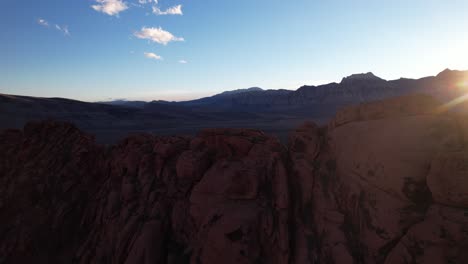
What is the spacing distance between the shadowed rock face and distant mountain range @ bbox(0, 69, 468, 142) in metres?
33.1

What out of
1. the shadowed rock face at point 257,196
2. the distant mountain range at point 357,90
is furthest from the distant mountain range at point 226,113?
the shadowed rock face at point 257,196

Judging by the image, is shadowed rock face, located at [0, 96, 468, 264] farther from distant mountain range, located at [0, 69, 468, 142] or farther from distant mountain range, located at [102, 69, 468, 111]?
distant mountain range, located at [102, 69, 468, 111]

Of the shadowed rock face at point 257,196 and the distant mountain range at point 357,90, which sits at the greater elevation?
the distant mountain range at point 357,90

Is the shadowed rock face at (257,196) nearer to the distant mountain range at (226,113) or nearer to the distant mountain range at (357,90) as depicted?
the distant mountain range at (226,113)

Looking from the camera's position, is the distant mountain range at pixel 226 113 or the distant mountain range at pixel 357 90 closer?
the distant mountain range at pixel 226 113

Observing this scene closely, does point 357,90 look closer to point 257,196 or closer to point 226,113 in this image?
point 226,113

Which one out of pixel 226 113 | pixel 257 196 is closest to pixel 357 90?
pixel 226 113

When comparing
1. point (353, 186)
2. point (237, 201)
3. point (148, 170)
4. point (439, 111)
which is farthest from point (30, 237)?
point (439, 111)

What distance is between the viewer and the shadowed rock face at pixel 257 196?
518 centimetres

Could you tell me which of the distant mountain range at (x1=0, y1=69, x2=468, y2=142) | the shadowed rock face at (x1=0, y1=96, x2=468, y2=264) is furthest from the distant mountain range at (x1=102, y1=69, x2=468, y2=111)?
the shadowed rock face at (x1=0, y1=96, x2=468, y2=264)

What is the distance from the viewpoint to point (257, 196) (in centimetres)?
718

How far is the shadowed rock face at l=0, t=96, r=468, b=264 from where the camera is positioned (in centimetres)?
518

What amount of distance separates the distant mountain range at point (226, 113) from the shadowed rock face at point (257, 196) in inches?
1305

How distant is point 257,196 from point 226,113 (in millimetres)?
91647
